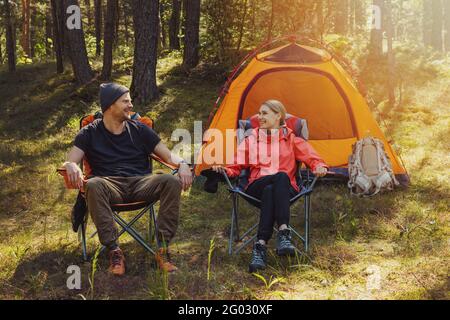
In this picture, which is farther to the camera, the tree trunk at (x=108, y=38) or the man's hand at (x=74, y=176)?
the tree trunk at (x=108, y=38)

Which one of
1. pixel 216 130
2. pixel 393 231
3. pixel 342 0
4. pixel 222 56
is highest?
pixel 342 0

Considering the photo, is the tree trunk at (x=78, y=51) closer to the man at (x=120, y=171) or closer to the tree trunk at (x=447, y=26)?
the man at (x=120, y=171)

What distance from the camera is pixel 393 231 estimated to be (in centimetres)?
525

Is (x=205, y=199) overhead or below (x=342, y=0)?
below

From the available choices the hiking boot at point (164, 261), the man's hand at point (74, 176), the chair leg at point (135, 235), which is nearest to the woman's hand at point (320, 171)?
the hiking boot at point (164, 261)

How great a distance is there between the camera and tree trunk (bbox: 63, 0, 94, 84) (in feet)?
40.2

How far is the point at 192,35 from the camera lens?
13031 mm

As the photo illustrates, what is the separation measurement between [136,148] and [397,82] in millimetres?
8497

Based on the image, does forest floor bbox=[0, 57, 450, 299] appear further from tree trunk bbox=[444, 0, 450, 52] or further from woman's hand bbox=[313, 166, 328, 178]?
tree trunk bbox=[444, 0, 450, 52]

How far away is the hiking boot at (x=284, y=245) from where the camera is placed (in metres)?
4.32

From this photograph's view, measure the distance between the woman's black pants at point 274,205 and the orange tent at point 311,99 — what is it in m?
2.41

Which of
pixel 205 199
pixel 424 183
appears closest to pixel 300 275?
pixel 205 199

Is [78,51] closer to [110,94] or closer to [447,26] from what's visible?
[110,94]
